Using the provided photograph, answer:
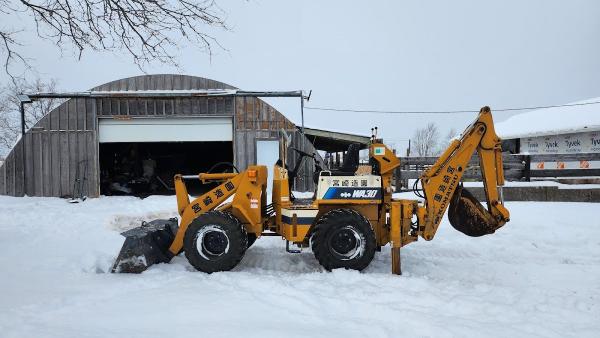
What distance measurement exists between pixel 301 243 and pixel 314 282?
1.04 m

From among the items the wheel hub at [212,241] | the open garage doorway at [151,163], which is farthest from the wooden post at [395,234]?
the open garage doorway at [151,163]

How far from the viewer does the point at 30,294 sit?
405 cm

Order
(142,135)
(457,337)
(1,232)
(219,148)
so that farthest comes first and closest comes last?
(219,148), (142,135), (1,232), (457,337)

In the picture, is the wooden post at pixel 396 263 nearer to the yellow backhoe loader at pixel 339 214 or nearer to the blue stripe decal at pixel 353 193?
the yellow backhoe loader at pixel 339 214

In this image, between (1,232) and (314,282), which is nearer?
(314,282)

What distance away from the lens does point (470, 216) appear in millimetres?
5828

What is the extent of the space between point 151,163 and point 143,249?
16.5m

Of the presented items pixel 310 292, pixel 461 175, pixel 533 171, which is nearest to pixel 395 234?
pixel 461 175

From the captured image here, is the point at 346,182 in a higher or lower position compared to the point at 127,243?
higher

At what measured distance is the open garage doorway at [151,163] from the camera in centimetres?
1888

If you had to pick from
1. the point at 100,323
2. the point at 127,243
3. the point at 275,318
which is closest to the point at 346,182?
the point at 275,318

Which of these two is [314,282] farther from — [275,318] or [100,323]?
[100,323]

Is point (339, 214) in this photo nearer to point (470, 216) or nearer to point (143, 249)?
point (470, 216)

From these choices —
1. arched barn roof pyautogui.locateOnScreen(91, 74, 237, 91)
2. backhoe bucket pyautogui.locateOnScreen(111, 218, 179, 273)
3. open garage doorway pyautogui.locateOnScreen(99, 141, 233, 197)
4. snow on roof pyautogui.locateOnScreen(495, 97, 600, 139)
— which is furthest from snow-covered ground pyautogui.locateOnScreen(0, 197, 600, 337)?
snow on roof pyautogui.locateOnScreen(495, 97, 600, 139)
